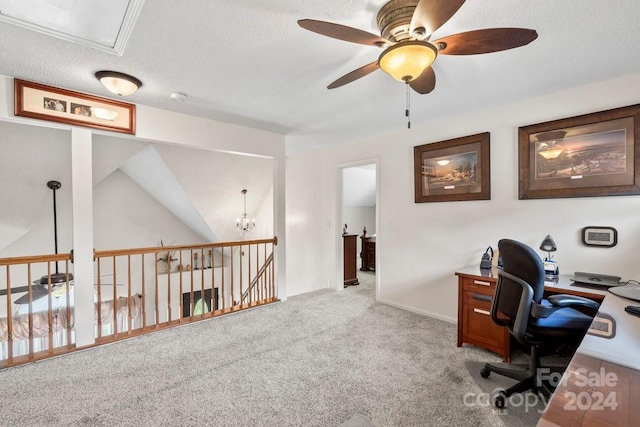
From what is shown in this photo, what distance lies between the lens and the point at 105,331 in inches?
237

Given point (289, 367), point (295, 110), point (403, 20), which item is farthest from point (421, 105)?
point (289, 367)

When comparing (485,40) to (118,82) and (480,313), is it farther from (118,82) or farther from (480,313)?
(118,82)

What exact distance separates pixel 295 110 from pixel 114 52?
1629mm

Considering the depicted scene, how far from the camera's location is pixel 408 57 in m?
1.44

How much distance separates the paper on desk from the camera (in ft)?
3.51

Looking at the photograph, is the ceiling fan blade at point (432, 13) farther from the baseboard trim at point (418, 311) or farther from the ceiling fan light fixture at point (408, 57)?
the baseboard trim at point (418, 311)

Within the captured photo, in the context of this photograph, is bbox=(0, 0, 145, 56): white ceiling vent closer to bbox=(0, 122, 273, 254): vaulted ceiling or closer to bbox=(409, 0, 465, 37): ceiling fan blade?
bbox=(409, 0, 465, 37): ceiling fan blade

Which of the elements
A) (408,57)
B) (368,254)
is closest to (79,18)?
(408,57)

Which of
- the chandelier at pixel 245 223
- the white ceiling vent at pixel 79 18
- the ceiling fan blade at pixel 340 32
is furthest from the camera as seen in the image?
the chandelier at pixel 245 223

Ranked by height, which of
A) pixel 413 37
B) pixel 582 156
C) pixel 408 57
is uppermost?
pixel 413 37

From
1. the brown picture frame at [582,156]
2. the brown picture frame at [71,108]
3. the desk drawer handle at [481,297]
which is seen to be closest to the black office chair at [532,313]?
the desk drawer handle at [481,297]

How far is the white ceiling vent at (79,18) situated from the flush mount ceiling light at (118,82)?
43 cm

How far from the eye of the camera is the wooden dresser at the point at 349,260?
5.02 m

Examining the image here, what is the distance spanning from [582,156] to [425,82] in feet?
5.68
